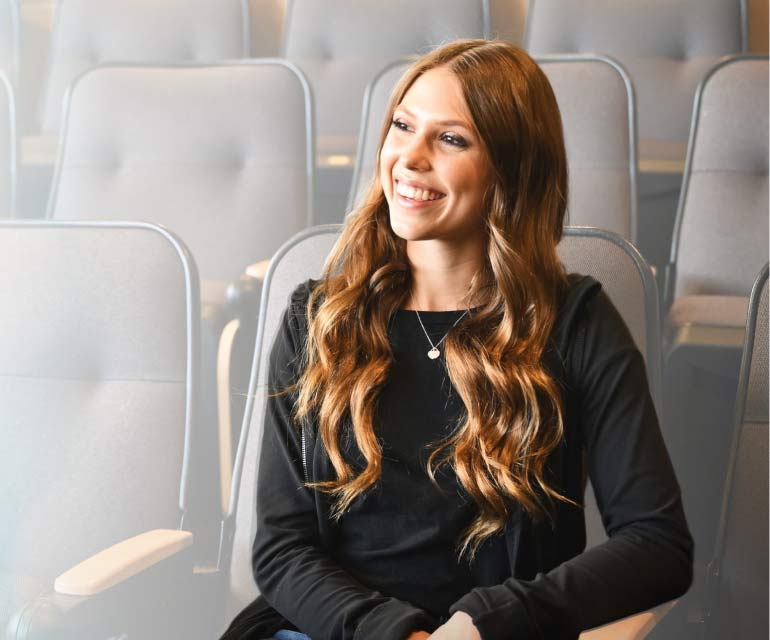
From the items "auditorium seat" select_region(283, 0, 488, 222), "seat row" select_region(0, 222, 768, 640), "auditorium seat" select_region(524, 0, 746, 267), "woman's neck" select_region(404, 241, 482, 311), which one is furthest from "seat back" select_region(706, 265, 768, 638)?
"auditorium seat" select_region(283, 0, 488, 222)

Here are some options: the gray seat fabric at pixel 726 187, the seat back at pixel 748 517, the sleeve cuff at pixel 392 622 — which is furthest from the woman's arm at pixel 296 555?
the gray seat fabric at pixel 726 187

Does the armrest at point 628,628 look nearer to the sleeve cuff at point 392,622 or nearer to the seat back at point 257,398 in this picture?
the sleeve cuff at point 392,622

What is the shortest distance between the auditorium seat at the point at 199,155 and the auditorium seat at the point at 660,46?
61 cm

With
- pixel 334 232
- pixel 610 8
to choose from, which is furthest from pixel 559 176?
pixel 610 8

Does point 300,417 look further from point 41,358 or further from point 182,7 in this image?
point 182,7

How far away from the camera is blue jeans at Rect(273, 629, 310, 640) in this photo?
88 cm

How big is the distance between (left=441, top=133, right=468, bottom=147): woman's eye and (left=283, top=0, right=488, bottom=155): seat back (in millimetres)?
1024

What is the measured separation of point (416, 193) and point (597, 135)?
26.0 inches

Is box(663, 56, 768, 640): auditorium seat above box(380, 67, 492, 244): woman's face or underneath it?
underneath

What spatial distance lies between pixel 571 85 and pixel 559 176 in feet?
1.93

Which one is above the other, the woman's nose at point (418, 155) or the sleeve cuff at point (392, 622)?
the woman's nose at point (418, 155)

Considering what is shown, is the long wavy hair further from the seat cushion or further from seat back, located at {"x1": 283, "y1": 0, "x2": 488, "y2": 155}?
seat back, located at {"x1": 283, "y1": 0, "x2": 488, "y2": 155}

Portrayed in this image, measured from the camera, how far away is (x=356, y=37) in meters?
1.99

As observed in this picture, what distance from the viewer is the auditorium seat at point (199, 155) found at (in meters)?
1.57
